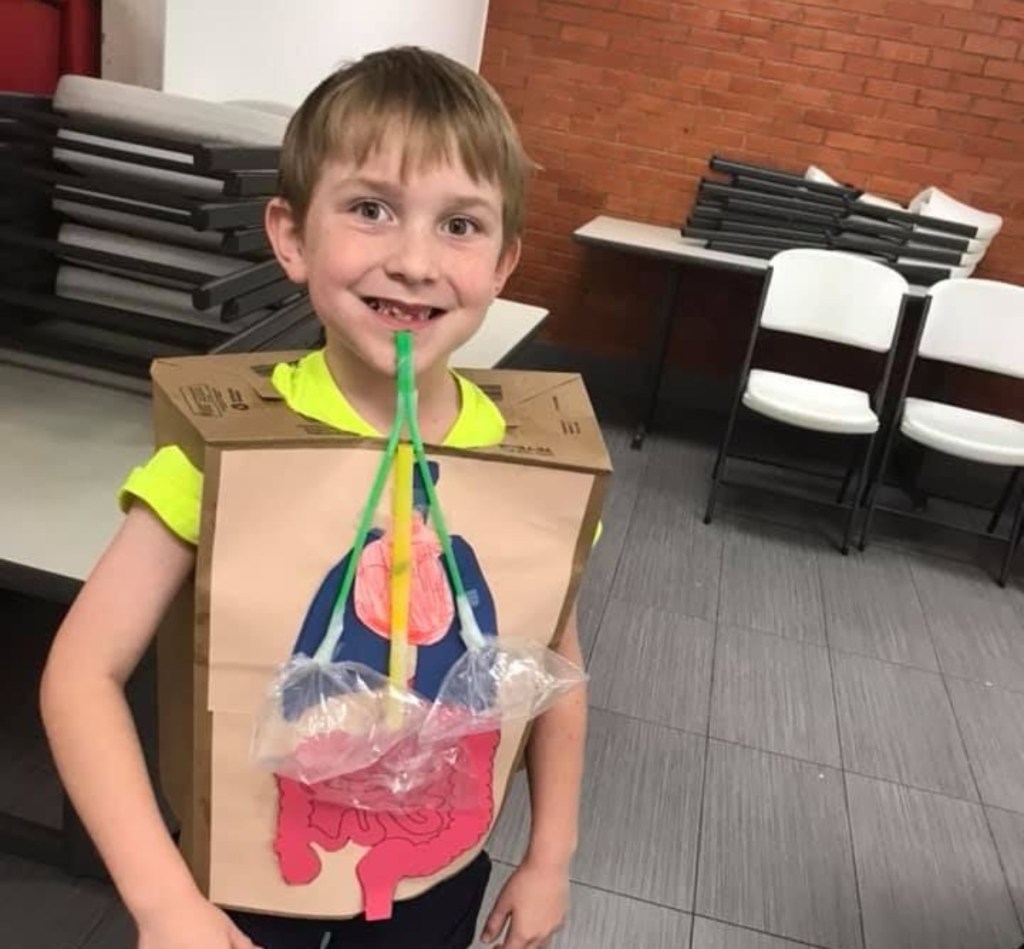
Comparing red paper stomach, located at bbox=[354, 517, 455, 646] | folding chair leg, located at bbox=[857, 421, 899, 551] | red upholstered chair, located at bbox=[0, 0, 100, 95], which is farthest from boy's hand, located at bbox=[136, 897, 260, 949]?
folding chair leg, located at bbox=[857, 421, 899, 551]

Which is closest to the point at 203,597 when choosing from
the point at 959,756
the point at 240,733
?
the point at 240,733

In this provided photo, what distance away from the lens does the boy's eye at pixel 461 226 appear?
2.46 feet

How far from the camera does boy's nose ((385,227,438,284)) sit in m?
0.71

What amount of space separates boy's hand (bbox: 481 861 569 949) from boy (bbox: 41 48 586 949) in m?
0.13

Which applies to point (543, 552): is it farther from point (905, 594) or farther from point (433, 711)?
point (905, 594)

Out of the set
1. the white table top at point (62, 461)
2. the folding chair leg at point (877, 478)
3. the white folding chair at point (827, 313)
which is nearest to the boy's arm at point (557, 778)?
the white table top at point (62, 461)

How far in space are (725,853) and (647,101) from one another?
316 centimetres

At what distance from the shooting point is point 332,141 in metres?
0.74

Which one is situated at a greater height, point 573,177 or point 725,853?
point 573,177

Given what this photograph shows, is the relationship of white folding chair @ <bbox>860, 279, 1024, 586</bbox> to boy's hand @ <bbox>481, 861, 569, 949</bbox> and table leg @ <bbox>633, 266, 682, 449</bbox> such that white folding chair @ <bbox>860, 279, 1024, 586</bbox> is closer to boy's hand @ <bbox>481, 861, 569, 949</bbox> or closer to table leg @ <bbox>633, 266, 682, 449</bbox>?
table leg @ <bbox>633, 266, 682, 449</bbox>

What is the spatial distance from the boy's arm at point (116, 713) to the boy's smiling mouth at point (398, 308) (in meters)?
0.22

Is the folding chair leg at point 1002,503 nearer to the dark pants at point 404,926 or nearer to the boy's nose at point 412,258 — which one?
the dark pants at point 404,926

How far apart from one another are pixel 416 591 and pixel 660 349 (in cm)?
326

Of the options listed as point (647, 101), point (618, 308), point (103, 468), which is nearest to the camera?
point (103, 468)
